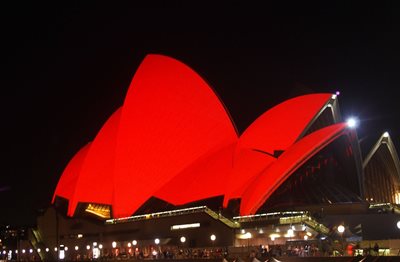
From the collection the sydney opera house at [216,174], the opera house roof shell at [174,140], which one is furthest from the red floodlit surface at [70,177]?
the opera house roof shell at [174,140]

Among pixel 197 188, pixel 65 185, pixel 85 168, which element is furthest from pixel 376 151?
pixel 65 185

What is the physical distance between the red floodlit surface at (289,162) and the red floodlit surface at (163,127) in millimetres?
5131

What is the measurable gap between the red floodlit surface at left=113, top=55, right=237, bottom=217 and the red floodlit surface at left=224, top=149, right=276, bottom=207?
2.43 metres

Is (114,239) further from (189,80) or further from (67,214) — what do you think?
(189,80)

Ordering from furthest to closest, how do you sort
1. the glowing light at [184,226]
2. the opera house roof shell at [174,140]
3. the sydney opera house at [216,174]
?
the opera house roof shell at [174,140] < the glowing light at [184,226] < the sydney opera house at [216,174]

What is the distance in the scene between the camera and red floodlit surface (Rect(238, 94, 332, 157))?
1344 inches

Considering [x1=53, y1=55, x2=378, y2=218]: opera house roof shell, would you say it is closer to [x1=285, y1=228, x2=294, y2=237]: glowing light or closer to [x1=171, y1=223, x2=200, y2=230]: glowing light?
[x1=171, y1=223, x2=200, y2=230]: glowing light

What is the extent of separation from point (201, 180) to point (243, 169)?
135 inches

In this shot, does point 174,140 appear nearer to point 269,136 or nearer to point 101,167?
point 101,167

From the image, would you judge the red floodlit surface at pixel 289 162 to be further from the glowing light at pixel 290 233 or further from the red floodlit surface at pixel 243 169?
the glowing light at pixel 290 233

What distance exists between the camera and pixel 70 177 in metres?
46.8

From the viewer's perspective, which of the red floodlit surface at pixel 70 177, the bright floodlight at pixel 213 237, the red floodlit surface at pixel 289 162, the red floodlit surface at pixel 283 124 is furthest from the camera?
the red floodlit surface at pixel 70 177

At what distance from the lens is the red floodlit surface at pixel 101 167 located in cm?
4141

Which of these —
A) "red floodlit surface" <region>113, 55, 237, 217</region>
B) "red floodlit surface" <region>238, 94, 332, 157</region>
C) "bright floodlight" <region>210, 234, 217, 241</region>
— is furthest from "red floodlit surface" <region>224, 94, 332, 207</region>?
"red floodlit surface" <region>113, 55, 237, 217</region>
